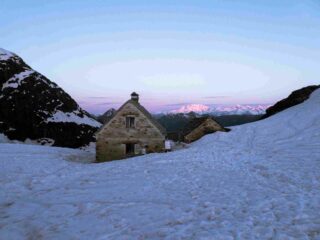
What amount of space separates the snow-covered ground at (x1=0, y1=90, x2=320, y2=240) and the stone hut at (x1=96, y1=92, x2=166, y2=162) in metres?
11.8

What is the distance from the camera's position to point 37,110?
77.0m

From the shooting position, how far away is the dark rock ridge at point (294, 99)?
65.1 meters

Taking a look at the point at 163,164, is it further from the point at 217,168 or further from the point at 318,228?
the point at 318,228

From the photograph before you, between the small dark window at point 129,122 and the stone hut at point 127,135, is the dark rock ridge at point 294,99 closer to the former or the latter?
the stone hut at point 127,135

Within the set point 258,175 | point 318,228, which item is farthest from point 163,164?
point 318,228

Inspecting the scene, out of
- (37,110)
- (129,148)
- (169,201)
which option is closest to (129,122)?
(129,148)

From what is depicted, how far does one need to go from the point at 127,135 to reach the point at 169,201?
74.4 ft

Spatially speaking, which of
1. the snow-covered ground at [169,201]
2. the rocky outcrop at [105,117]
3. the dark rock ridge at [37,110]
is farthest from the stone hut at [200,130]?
the snow-covered ground at [169,201]

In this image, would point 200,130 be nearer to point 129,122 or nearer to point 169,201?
point 129,122

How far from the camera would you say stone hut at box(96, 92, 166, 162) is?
34719mm

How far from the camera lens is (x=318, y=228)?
8531mm

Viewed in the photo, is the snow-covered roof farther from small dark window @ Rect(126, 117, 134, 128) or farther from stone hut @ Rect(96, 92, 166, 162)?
small dark window @ Rect(126, 117, 134, 128)

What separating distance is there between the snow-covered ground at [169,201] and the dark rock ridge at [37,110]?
49.3m

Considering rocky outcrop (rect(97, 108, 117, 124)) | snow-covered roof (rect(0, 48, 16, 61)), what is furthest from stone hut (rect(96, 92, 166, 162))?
snow-covered roof (rect(0, 48, 16, 61))
